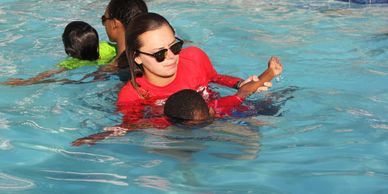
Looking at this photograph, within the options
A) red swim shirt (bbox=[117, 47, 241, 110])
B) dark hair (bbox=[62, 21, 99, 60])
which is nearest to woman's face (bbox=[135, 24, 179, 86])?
red swim shirt (bbox=[117, 47, 241, 110])

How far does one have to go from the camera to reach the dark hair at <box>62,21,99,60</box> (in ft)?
18.1

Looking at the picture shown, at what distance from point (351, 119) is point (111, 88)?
2110mm

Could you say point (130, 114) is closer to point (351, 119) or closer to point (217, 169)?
point (217, 169)

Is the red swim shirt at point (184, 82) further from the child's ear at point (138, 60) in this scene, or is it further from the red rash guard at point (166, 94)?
the child's ear at point (138, 60)

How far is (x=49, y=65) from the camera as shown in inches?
249

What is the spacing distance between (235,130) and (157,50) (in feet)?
2.39

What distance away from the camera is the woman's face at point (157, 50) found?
12.7 ft

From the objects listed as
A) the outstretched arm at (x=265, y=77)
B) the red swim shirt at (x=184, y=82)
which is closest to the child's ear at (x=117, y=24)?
the red swim shirt at (x=184, y=82)

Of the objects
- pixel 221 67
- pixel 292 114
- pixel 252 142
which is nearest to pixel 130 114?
pixel 252 142

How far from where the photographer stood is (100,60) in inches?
226

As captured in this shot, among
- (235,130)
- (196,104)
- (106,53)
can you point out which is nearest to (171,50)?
(196,104)

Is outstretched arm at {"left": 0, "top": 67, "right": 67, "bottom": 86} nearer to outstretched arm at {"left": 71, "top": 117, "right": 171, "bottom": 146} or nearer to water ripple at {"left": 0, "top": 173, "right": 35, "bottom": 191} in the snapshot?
outstretched arm at {"left": 71, "top": 117, "right": 171, "bottom": 146}

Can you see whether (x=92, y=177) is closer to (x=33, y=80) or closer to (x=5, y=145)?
(x=5, y=145)

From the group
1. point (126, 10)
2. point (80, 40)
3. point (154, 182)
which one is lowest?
point (154, 182)
